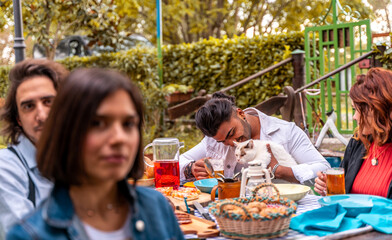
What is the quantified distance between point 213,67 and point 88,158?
8.72 m

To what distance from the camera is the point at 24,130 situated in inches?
75.3

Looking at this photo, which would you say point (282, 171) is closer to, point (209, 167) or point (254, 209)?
point (209, 167)

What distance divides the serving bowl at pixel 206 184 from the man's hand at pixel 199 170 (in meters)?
Result: 0.21

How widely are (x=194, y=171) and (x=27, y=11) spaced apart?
24.0ft

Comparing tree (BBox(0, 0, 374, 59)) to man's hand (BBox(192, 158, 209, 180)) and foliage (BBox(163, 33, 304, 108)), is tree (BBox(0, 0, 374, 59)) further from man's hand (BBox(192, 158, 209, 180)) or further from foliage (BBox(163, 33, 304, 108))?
man's hand (BBox(192, 158, 209, 180))

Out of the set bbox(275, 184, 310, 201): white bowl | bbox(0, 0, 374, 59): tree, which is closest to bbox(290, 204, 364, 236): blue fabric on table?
bbox(275, 184, 310, 201): white bowl

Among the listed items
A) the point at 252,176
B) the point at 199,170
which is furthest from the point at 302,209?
the point at 199,170

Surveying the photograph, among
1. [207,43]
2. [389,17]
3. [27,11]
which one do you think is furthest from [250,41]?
[389,17]

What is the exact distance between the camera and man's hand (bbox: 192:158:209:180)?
10.2ft

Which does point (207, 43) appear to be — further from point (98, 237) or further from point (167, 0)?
point (98, 237)

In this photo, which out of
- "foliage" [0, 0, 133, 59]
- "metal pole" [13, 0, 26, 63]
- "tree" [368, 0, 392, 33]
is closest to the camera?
"metal pole" [13, 0, 26, 63]

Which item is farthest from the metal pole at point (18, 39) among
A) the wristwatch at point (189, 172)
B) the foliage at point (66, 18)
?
the foliage at point (66, 18)

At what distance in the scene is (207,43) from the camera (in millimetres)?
9961

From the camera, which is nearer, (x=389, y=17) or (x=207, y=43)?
(x=207, y=43)
